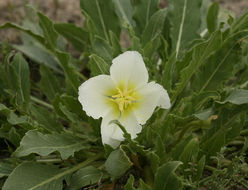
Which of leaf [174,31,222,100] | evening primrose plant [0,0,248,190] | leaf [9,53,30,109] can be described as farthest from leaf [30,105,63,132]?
leaf [174,31,222,100]

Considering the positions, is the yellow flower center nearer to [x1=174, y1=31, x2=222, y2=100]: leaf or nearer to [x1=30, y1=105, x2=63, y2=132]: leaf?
[x1=174, y1=31, x2=222, y2=100]: leaf

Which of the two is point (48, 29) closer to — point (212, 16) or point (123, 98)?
point (123, 98)

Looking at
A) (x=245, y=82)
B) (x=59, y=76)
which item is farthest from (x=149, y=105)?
(x=59, y=76)

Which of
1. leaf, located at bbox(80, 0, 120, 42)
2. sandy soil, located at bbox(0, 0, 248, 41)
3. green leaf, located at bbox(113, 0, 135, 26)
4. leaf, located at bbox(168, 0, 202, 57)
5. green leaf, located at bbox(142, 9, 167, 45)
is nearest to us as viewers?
green leaf, located at bbox(142, 9, 167, 45)

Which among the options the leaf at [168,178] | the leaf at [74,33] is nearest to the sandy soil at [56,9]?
the leaf at [74,33]

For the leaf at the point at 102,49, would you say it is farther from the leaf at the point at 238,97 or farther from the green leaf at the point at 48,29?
the leaf at the point at 238,97

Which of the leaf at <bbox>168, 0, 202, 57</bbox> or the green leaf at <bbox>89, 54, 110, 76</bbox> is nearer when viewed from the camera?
the green leaf at <bbox>89, 54, 110, 76</bbox>
